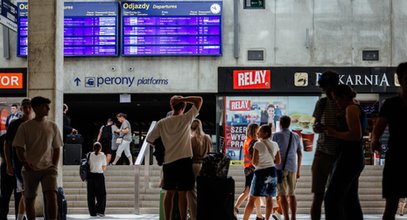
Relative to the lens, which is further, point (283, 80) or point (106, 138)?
point (283, 80)

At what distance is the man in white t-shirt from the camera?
843 cm

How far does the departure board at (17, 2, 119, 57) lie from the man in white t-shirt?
1338 centimetres

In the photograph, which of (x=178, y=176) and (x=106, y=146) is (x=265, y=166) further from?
(x=106, y=146)

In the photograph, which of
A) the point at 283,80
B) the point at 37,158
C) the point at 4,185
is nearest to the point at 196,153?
the point at 37,158

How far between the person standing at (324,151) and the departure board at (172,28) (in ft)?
48.4

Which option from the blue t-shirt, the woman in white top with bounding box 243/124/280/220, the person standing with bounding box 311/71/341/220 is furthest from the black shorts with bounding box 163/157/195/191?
the person standing with bounding box 311/71/341/220

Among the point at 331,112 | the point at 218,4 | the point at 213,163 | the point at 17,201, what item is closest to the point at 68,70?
the point at 218,4

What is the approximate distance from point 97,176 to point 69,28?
8952 mm

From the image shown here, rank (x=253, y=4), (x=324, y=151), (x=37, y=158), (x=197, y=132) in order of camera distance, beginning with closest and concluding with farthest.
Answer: (x=324, y=151) → (x=37, y=158) → (x=197, y=132) → (x=253, y=4)

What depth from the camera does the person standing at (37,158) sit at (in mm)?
7961

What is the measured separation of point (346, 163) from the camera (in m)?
6.51

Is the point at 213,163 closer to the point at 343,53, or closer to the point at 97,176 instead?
the point at 97,176

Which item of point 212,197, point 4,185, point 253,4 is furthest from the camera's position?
point 253,4

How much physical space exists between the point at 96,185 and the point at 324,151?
24.5 ft
